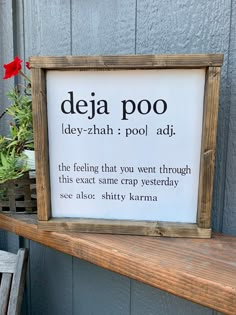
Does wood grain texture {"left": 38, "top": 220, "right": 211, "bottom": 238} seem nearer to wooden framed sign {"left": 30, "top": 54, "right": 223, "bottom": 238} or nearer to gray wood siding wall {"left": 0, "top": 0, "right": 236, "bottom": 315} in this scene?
wooden framed sign {"left": 30, "top": 54, "right": 223, "bottom": 238}

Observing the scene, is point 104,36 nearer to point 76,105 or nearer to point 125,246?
point 76,105

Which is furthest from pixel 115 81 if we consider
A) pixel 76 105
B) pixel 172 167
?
pixel 172 167

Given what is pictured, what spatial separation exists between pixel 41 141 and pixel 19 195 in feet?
0.63

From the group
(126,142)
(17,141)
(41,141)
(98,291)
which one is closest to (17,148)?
(17,141)

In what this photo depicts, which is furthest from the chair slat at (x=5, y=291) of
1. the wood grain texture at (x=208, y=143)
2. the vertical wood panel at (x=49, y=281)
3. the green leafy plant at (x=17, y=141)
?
the wood grain texture at (x=208, y=143)

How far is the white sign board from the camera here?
571 millimetres

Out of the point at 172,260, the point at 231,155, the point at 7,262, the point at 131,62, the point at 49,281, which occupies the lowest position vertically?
the point at 49,281

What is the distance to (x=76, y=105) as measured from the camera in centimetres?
61

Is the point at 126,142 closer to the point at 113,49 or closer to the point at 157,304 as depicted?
the point at 113,49

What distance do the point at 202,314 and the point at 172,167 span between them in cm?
36

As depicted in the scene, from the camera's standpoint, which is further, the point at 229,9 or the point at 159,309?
the point at 159,309

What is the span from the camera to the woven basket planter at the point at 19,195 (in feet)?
2.39

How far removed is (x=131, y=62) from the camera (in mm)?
560

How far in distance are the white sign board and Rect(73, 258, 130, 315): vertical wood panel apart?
0.97 ft
